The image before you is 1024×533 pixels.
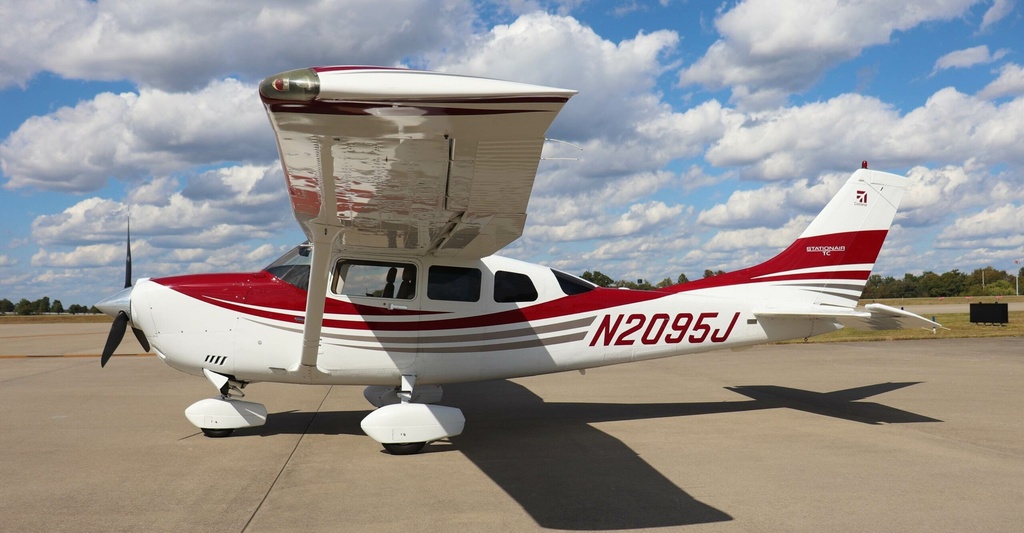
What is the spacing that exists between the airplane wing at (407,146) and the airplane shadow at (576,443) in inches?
85.3

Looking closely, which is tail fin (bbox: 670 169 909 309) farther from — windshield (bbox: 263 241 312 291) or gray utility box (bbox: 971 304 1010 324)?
gray utility box (bbox: 971 304 1010 324)

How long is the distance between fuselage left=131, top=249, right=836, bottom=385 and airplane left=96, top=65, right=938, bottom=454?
0.05 feet

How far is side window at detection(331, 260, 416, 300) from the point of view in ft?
23.6

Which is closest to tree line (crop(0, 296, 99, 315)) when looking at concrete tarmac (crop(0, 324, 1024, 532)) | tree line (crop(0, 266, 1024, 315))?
tree line (crop(0, 266, 1024, 315))

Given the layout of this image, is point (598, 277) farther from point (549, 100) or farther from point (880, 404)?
point (549, 100)

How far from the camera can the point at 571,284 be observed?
7996 mm

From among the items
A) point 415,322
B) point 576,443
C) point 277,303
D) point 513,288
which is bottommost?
point 576,443

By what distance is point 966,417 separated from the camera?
8008 millimetres

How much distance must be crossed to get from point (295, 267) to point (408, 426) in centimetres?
218

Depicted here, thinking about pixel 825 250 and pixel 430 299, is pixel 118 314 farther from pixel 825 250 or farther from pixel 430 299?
pixel 825 250

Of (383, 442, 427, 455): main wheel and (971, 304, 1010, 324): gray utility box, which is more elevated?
(971, 304, 1010, 324): gray utility box

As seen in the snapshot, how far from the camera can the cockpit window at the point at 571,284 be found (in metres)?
7.91

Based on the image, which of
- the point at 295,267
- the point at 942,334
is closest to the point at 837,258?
the point at 295,267

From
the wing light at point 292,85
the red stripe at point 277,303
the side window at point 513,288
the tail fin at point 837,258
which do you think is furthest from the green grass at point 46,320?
the wing light at point 292,85
